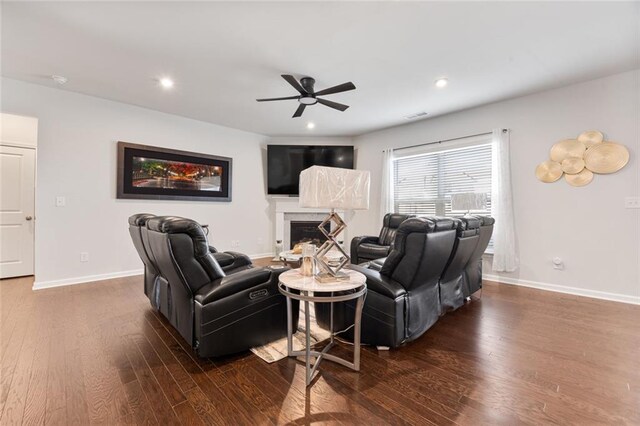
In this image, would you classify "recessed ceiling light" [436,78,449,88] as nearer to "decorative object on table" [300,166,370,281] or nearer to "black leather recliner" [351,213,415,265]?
"black leather recliner" [351,213,415,265]

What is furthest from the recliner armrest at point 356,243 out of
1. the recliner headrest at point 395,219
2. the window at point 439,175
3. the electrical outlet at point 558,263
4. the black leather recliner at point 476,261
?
the electrical outlet at point 558,263

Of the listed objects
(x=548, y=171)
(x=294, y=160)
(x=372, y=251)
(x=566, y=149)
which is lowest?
(x=372, y=251)

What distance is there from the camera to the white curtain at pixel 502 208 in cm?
388

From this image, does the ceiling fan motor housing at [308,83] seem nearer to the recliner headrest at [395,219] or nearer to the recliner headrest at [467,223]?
the recliner headrest at [467,223]

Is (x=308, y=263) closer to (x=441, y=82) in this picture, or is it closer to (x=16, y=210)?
(x=441, y=82)

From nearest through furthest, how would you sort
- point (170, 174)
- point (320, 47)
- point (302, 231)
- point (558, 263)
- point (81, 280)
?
point (320, 47)
point (558, 263)
point (81, 280)
point (170, 174)
point (302, 231)

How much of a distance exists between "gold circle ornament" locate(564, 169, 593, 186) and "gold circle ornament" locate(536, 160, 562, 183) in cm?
12

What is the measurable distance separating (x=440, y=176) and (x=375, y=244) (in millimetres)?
1758

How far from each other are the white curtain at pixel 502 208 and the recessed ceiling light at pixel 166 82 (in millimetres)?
4626

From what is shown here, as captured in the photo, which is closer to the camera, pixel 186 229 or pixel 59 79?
pixel 186 229

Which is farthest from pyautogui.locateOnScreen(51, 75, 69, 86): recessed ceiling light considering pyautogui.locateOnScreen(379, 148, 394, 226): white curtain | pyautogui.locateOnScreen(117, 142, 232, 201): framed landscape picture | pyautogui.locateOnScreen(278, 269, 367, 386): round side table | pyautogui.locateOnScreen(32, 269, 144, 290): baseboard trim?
pyautogui.locateOnScreen(379, 148, 394, 226): white curtain

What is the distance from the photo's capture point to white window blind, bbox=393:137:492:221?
4.29 meters

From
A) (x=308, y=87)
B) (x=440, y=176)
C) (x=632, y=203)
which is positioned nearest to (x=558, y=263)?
(x=632, y=203)

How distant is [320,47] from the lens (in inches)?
105
